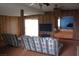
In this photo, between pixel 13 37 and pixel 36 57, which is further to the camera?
pixel 13 37

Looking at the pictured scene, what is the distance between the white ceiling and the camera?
155cm

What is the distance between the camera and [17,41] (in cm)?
176

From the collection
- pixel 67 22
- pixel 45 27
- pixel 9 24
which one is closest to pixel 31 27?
pixel 45 27

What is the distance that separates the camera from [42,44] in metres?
1.77

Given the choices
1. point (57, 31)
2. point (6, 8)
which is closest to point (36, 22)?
point (57, 31)

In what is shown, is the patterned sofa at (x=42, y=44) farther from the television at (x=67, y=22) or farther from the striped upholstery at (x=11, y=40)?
the television at (x=67, y=22)

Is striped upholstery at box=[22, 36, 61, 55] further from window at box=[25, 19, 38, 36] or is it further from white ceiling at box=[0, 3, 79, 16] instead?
white ceiling at box=[0, 3, 79, 16]

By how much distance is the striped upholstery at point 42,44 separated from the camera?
5.64 ft

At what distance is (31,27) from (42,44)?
0.90ft

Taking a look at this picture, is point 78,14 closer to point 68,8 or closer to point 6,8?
point 68,8

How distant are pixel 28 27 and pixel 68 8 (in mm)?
568

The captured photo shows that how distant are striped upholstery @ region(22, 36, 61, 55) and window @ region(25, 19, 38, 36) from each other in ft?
0.22

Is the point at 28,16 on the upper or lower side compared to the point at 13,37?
upper

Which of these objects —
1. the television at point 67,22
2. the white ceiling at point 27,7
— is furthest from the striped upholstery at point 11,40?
the television at point 67,22
